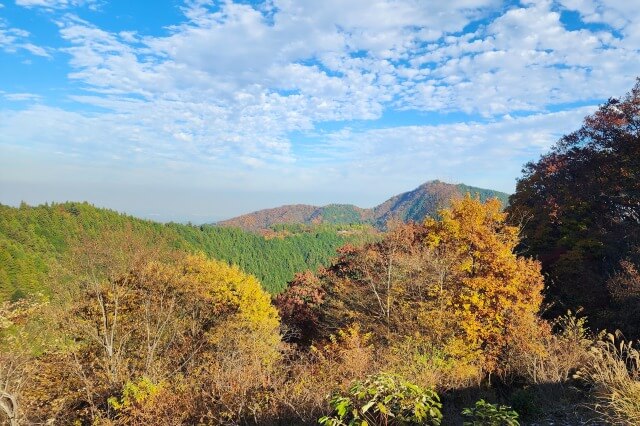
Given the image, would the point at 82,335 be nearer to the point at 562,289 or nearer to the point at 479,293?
the point at 479,293

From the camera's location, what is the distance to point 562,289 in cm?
1997

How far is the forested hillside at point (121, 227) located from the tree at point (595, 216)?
42.3 feet

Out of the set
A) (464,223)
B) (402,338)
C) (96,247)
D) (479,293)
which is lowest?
(402,338)

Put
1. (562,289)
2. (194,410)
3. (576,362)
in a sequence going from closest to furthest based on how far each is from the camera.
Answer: (194,410) < (576,362) < (562,289)

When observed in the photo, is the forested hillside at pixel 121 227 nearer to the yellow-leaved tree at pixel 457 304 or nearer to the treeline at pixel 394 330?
the yellow-leaved tree at pixel 457 304

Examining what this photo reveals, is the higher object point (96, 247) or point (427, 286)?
point (96, 247)

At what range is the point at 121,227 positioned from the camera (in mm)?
65000

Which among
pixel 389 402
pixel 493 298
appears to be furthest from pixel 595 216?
pixel 389 402

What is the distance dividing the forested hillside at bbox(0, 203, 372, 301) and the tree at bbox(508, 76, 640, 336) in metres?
12.9

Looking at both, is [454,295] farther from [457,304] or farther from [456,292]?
[457,304]

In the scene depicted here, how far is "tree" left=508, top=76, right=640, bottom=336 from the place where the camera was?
60.3 ft

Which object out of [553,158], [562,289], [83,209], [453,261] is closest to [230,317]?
[453,261]

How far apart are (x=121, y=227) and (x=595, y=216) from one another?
6499 cm

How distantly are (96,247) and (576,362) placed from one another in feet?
54.1
